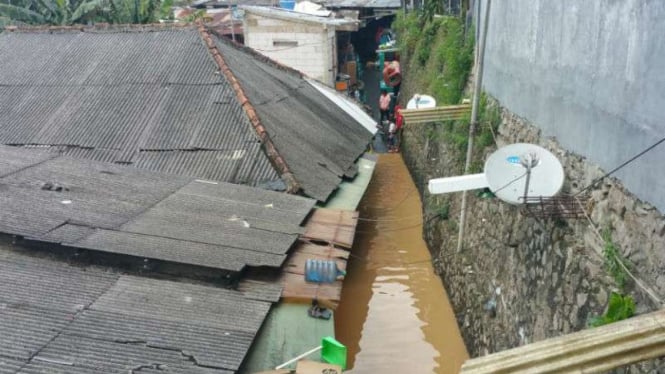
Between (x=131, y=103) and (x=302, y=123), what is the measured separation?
3.41 m

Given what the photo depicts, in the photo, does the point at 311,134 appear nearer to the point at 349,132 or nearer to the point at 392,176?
the point at 349,132

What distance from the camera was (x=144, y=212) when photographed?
6.72m

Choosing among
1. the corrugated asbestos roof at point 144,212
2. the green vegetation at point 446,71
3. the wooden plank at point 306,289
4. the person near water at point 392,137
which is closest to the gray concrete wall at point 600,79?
the green vegetation at point 446,71

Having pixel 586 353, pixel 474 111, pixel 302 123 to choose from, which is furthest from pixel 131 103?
pixel 586 353

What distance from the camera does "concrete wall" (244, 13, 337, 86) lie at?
2238 centimetres

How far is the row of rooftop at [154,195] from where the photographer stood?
15.4ft

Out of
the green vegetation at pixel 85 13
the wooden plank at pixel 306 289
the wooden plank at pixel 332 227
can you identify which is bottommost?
the wooden plank at pixel 332 227

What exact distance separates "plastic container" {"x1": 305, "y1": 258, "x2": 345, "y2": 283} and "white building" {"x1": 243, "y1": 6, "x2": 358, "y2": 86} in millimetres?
17441

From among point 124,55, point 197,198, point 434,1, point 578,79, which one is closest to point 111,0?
point 124,55

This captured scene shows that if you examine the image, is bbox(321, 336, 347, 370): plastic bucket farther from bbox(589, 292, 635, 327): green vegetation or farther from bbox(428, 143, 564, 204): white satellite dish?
bbox(428, 143, 564, 204): white satellite dish

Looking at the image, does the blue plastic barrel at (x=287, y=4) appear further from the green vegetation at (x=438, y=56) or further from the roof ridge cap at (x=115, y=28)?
the roof ridge cap at (x=115, y=28)

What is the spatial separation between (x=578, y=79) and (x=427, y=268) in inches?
248

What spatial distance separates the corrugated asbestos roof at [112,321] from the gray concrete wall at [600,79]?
352 cm

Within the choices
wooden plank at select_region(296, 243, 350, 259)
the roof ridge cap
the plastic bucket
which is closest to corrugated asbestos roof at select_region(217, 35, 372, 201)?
the roof ridge cap
